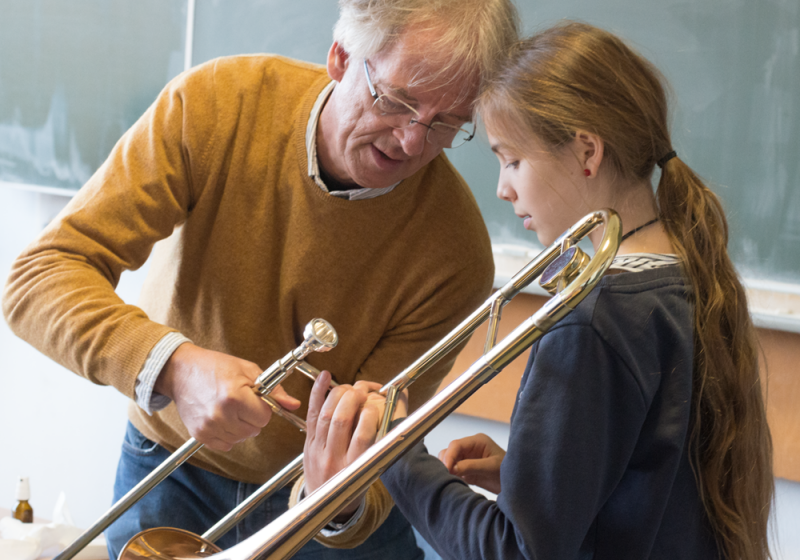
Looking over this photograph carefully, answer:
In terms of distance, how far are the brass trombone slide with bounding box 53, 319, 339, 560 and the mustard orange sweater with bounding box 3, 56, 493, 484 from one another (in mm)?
240

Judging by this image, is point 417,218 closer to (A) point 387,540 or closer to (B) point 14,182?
(A) point 387,540

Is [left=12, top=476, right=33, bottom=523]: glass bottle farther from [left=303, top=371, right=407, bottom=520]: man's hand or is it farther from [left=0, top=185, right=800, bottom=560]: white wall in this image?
[left=303, top=371, right=407, bottom=520]: man's hand

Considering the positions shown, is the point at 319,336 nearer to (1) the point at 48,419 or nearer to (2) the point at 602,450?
(2) the point at 602,450

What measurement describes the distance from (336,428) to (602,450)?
0.32 meters

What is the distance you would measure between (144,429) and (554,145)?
3.12 ft

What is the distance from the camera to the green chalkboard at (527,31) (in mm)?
1628

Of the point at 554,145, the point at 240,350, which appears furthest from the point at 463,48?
the point at 240,350

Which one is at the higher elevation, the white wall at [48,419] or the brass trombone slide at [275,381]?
the brass trombone slide at [275,381]

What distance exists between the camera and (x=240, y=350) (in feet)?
4.48

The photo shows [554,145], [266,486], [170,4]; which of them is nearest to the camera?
[554,145]

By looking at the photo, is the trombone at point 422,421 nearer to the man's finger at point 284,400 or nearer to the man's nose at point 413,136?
the man's finger at point 284,400

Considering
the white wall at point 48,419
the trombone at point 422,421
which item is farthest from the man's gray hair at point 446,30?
the white wall at point 48,419

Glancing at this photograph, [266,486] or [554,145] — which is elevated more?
[554,145]

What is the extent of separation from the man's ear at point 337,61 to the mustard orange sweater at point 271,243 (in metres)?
0.10
